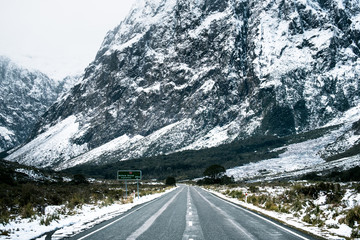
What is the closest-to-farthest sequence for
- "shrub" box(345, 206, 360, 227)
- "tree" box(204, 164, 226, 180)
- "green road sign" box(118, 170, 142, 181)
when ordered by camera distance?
"shrub" box(345, 206, 360, 227) < "green road sign" box(118, 170, 142, 181) < "tree" box(204, 164, 226, 180)

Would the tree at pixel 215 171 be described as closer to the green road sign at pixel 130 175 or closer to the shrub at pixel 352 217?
the green road sign at pixel 130 175

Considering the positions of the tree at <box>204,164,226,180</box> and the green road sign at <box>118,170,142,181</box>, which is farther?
the tree at <box>204,164,226,180</box>

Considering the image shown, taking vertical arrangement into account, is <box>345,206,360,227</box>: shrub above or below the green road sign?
below

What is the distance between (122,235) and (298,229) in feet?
23.7

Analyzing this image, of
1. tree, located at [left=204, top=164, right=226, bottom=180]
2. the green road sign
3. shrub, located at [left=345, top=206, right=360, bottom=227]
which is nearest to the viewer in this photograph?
shrub, located at [left=345, top=206, right=360, bottom=227]

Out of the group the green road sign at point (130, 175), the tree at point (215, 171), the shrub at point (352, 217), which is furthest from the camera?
the tree at point (215, 171)

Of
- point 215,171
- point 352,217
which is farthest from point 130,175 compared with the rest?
point 215,171

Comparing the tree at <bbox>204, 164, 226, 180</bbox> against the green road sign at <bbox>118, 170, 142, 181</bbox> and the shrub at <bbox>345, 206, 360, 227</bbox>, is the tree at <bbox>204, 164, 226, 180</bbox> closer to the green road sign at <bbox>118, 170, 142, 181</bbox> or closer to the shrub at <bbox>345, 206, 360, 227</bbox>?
the green road sign at <bbox>118, 170, 142, 181</bbox>

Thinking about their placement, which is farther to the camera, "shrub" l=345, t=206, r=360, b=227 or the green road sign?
the green road sign

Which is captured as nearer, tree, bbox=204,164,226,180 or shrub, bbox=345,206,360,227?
shrub, bbox=345,206,360,227

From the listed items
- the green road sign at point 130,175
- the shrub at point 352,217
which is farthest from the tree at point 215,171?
the shrub at point 352,217

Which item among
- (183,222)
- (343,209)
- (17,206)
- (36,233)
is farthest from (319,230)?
(17,206)

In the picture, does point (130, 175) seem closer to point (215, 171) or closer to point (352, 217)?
point (352, 217)

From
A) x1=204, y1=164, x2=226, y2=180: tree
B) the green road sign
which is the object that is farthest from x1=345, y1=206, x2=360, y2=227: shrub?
x1=204, y1=164, x2=226, y2=180: tree
